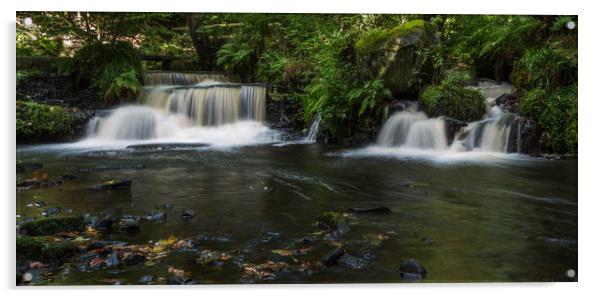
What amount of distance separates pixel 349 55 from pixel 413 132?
4.65 feet

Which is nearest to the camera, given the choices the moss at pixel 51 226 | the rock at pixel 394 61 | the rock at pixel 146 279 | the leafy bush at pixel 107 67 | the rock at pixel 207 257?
the rock at pixel 146 279

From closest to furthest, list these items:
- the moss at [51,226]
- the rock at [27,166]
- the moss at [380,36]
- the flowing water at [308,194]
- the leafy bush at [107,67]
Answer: the flowing water at [308,194]
the moss at [51,226]
the rock at [27,166]
the leafy bush at [107,67]
the moss at [380,36]

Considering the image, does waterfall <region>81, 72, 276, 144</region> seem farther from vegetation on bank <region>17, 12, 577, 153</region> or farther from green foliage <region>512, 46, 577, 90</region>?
green foliage <region>512, 46, 577, 90</region>

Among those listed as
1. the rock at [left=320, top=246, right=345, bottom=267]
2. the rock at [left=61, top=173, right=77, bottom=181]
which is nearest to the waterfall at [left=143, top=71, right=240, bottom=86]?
the rock at [left=61, top=173, right=77, bottom=181]

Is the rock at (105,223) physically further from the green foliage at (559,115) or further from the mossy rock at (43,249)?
the green foliage at (559,115)

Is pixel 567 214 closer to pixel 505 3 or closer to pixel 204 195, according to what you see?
pixel 505 3

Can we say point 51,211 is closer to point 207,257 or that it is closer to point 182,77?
point 207,257

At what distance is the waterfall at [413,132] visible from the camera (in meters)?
5.42

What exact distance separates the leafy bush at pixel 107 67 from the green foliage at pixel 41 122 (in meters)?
0.38

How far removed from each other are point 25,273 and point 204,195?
139 cm

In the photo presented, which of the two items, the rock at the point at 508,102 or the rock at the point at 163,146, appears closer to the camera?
the rock at the point at 163,146

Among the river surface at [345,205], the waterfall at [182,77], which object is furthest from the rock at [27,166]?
the waterfall at [182,77]

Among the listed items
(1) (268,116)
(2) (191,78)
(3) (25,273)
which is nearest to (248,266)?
(3) (25,273)

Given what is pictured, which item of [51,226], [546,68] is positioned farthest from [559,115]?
[51,226]
